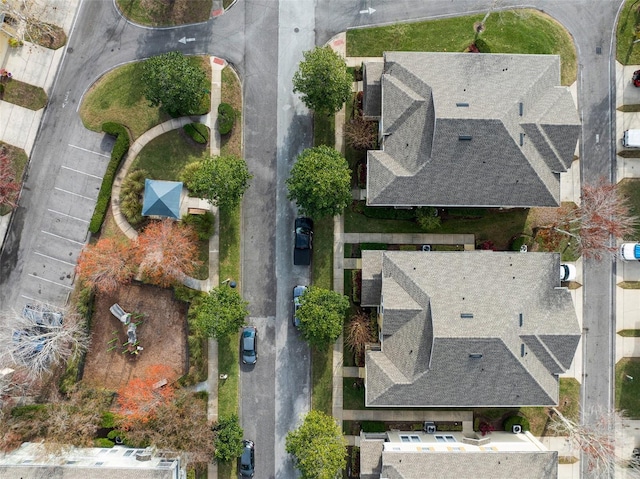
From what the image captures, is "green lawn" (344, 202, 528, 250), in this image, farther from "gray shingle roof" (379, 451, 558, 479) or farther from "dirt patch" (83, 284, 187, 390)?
"dirt patch" (83, 284, 187, 390)

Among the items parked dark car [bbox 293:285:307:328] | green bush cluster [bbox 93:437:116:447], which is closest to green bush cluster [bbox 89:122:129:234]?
green bush cluster [bbox 93:437:116:447]

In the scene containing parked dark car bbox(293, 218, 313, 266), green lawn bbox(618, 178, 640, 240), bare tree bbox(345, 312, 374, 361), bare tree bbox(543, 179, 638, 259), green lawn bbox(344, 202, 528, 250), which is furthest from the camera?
green lawn bbox(618, 178, 640, 240)

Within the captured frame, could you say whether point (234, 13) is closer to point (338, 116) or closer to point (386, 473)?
point (338, 116)

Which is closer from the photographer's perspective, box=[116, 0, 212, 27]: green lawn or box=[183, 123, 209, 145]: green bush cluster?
box=[183, 123, 209, 145]: green bush cluster

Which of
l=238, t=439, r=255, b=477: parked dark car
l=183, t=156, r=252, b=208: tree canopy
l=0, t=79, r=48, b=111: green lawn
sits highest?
l=0, t=79, r=48, b=111: green lawn

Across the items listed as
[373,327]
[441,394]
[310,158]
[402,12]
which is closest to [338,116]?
[310,158]

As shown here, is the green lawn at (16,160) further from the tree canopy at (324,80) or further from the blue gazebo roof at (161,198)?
the tree canopy at (324,80)

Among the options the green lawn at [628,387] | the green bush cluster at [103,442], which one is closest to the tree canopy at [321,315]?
the green bush cluster at [103,442]
